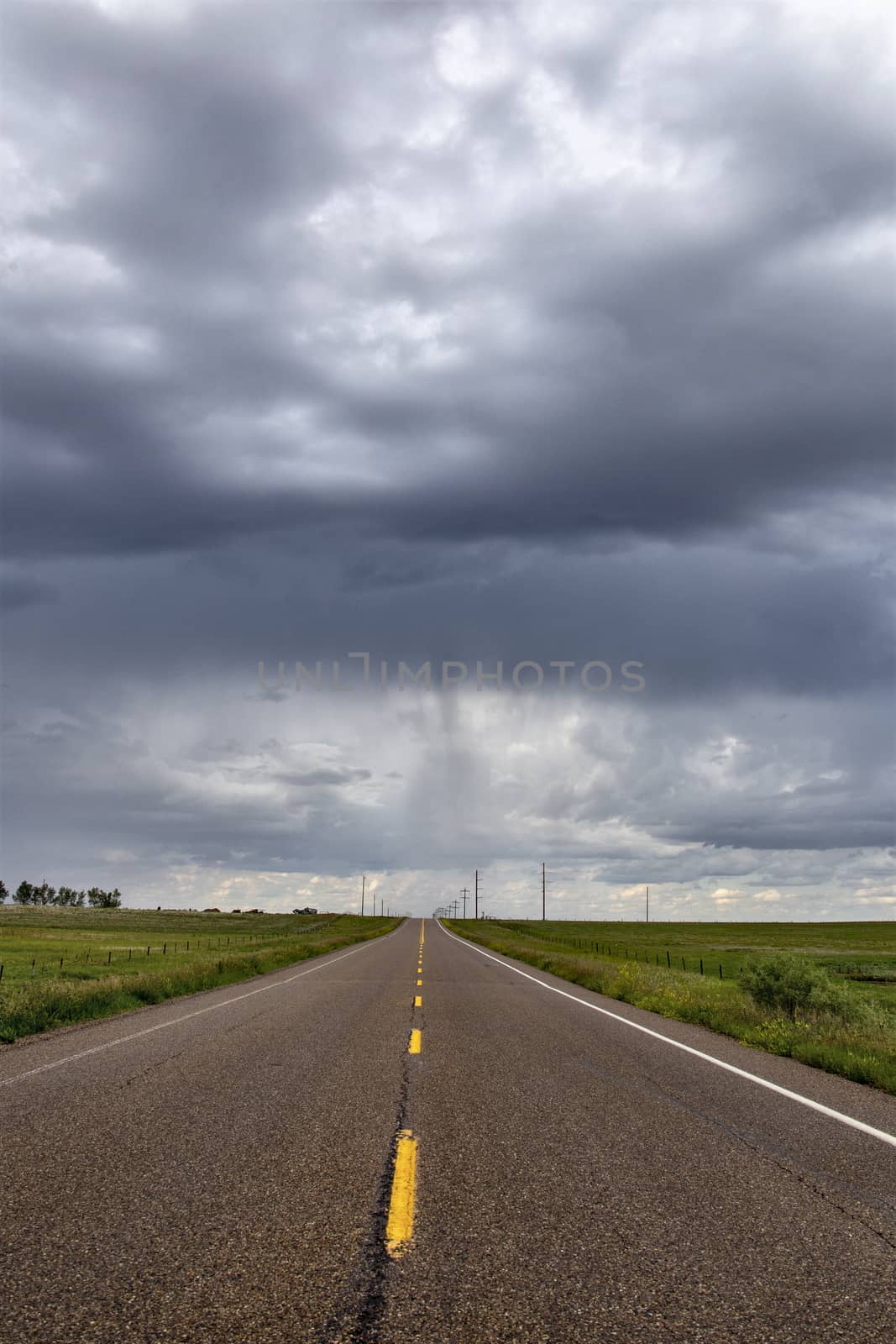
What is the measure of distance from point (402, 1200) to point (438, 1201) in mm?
222

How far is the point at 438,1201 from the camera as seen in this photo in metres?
5.36

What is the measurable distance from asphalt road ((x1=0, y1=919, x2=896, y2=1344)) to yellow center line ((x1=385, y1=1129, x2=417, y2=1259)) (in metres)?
0.03

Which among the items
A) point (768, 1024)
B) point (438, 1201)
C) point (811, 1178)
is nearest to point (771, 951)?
point (768, 1024)

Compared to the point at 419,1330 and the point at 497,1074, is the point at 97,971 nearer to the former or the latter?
the point at 497,1074

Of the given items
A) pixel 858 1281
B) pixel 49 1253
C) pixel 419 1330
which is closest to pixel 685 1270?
pixel 858 1281

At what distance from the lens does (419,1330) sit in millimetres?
3697

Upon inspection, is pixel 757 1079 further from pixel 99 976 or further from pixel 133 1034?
pixel 99 976

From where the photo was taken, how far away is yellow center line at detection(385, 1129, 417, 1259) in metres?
4.67

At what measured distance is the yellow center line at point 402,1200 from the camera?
4668mm

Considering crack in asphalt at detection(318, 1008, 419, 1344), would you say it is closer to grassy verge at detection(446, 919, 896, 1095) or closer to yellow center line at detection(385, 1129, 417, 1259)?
yellow center line at detection(385, 1129, 417, 1259)

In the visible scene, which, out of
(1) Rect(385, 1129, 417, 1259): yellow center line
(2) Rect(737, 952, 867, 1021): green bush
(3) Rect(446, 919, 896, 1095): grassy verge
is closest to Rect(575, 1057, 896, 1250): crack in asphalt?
(1) Rect(385, 1129, 417, 1259): yellow center line

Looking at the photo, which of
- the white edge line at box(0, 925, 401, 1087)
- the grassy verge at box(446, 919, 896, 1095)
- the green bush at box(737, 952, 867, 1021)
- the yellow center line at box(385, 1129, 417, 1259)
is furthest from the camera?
the green bush at box(737, 952, 867, 1021)

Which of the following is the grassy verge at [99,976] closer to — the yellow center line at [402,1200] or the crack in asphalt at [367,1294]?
the yellow center line at [402,1200]

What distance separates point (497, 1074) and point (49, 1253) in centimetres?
614
